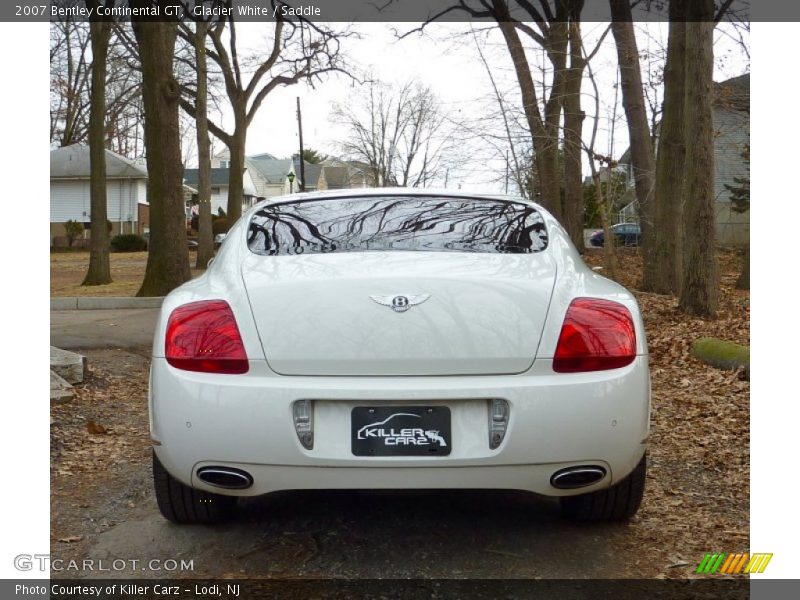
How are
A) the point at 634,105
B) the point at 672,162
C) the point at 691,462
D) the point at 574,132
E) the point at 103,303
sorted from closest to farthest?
the point at 691,462
the point at 672,162
the point at 103,303
the point at 634,105
the point at 574,132

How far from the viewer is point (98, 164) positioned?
20.8m

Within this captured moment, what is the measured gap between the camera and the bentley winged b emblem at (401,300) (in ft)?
10.7

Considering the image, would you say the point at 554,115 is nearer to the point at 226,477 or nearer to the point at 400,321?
the point at 400,321

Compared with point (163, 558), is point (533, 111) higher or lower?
higher

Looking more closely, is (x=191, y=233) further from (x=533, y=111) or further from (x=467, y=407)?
(x=467, y=407)

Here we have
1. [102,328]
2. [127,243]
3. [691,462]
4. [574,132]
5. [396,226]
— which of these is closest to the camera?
[396,226]

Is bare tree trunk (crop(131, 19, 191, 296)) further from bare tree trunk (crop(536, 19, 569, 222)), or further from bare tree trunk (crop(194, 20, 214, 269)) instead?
bare tree trunk (crop(194, 20, 214, 269))

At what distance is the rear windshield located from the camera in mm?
3760

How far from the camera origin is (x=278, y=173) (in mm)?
94375

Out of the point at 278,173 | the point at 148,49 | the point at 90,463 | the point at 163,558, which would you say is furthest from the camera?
the point at 278,173

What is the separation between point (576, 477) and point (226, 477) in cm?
134

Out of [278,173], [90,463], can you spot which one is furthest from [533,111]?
[278,173]

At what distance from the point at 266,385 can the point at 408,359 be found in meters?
0.54

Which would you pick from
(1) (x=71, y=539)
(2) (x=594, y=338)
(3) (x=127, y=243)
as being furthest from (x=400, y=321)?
(3) (x=127, y=243)
